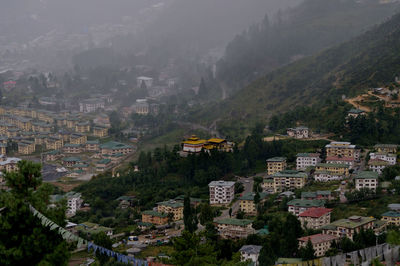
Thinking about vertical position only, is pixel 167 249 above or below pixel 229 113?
below

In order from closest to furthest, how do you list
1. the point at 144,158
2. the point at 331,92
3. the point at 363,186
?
the point at 363,186, the point at 144,158, the point at 331,92

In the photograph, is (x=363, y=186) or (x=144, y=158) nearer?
(x=363, y=186)

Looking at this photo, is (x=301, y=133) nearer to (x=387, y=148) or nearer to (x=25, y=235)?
(x=387, y=148)

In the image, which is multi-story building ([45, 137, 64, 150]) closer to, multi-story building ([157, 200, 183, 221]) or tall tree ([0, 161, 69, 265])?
multi-story building ([157, 200, 183, 221])

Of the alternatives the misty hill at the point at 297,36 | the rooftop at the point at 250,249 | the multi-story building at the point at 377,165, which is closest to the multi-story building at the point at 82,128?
the misty hill at the point at 297,36

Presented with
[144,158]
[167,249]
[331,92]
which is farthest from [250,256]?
[331,92]

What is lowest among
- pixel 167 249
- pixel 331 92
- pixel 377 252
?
pixel 167 249

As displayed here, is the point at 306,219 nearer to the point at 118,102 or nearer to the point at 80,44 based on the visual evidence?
the point at 118,102
